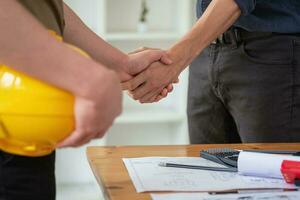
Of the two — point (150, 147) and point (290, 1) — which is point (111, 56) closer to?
point (150, 147)

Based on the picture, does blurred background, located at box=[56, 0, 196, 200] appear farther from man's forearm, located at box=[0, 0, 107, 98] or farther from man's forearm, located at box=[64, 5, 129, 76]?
man's forearm, located at box=[0, 0, 107, 98]

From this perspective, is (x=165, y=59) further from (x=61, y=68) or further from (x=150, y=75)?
(x=61, y=68)

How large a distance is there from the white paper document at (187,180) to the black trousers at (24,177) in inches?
6.6

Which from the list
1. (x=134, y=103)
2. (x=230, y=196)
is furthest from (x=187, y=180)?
(x=134, y=103)

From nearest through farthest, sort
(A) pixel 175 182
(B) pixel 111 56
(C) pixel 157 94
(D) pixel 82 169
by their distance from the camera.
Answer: (A) pixel 175 182 → (B) pixel 111 56 → (C) pixel 157 94 → (D) pixel 82 169

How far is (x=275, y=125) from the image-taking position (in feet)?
4.82

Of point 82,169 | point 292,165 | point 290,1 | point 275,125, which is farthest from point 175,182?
point 82,169

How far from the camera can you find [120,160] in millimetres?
1164

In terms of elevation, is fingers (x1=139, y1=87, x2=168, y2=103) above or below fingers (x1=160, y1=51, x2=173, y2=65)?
below

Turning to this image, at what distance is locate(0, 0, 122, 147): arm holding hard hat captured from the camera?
0.67 metres

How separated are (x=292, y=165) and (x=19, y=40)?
0.58 metres

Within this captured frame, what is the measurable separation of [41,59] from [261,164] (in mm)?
539

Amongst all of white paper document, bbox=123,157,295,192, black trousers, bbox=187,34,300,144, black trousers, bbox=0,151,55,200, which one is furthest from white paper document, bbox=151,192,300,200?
black trousers, bbox=187,34,300,144

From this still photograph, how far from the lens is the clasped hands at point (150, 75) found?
4.80ft
